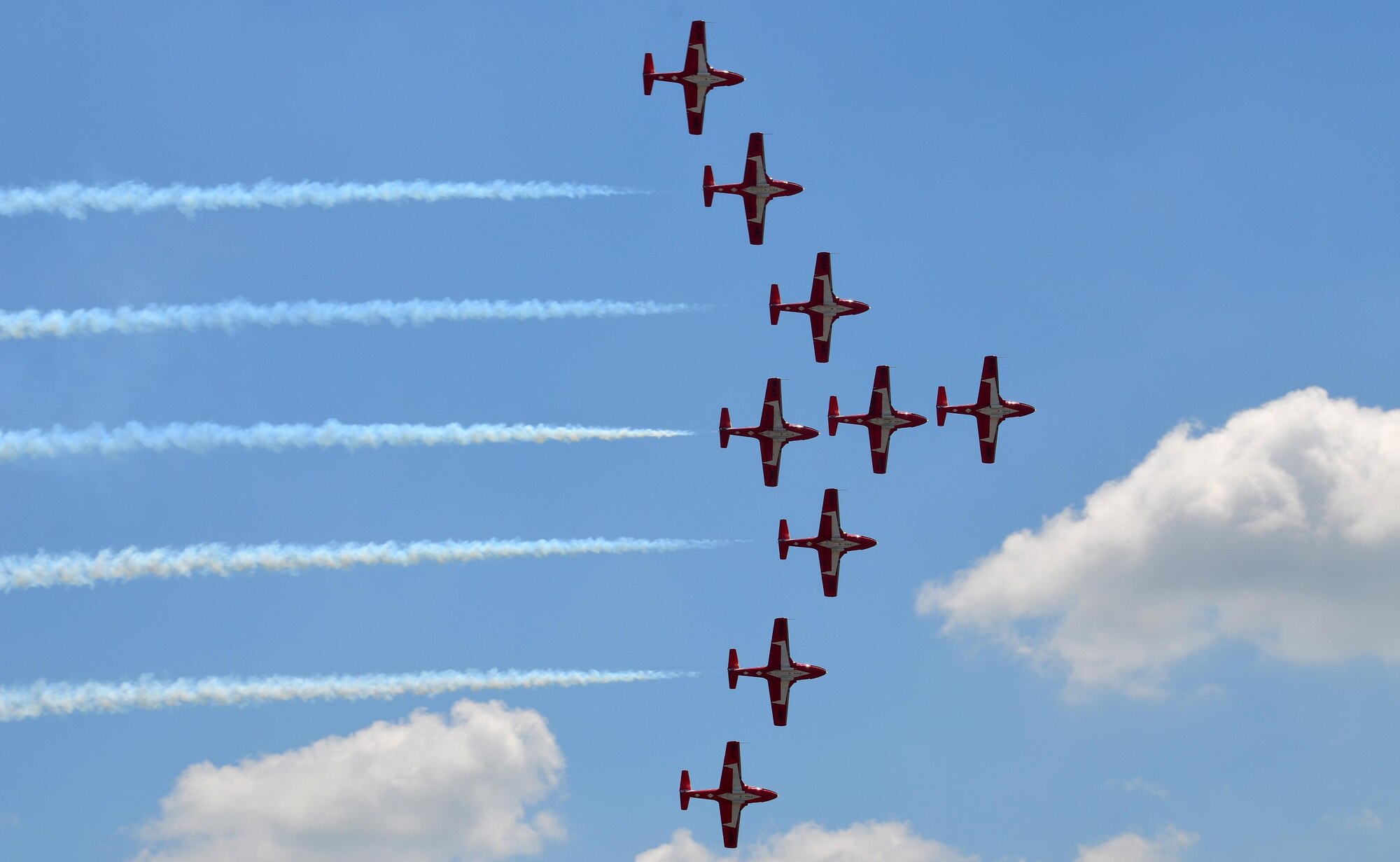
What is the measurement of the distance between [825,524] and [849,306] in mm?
14140

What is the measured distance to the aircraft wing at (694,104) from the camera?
394 ft

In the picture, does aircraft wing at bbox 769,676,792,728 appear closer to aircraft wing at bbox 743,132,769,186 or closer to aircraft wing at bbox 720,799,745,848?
aircraft wing at bbox 720,799,745,848

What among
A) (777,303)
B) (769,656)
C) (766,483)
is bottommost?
(769,656)

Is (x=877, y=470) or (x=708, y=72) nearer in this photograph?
(x=708, y=72)

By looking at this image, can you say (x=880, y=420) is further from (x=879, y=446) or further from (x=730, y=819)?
(x=730, y=819)

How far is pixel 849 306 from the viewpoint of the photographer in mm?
129875

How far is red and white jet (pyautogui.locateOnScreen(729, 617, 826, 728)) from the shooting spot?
12900 centimetres

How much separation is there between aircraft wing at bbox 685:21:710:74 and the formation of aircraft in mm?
2920

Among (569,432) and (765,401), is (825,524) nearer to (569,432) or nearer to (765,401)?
(765,401)

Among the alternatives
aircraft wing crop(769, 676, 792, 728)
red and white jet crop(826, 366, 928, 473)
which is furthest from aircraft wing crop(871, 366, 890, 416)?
aircraft wing crop(769, 676, 792, 728)

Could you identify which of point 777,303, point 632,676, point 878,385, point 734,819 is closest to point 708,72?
point 777,303

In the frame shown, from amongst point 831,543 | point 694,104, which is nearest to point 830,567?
point 831,543

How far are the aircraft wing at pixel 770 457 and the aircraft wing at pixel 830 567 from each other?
6518mm

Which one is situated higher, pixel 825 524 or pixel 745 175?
pixel 745 175
